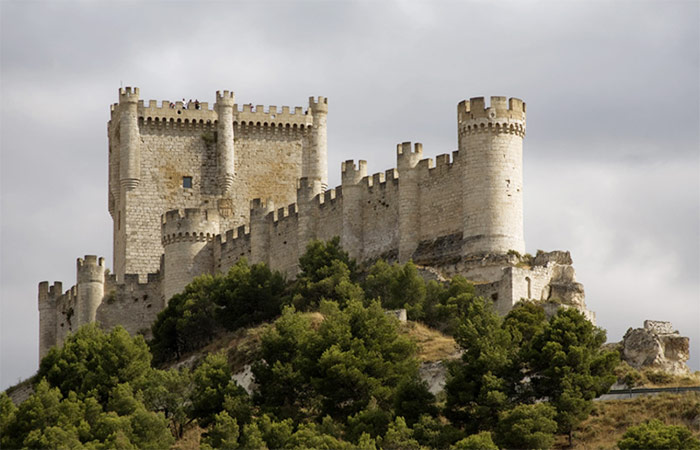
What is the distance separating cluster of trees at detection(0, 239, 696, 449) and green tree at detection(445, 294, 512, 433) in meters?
0.04

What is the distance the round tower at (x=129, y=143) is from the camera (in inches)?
3506

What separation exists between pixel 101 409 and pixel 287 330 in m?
6.55

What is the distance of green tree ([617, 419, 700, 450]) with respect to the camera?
2122 inches

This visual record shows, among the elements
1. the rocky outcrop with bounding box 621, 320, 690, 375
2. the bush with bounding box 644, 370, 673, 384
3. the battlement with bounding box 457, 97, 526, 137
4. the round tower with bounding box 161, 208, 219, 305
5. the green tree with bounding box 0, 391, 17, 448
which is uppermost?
the battlement with bounding box 457, 97, 526, 137

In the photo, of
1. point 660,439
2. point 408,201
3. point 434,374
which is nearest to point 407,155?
point 408,201

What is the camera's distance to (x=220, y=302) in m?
75.9

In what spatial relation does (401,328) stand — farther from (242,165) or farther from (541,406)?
(242,165)

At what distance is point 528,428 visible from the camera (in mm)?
57062

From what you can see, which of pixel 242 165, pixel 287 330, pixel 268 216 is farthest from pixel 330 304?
pixel 242 165

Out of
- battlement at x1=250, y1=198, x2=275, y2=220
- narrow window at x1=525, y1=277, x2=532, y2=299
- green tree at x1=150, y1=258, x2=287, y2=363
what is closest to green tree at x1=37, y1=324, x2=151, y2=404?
green tree at x1=150, y1=258, x2=287, y2=363

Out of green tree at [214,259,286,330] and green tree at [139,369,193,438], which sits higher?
green tree at [214,259,286,330]

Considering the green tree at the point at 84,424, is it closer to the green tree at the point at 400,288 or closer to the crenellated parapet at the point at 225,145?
the green tree at the point at 400,288

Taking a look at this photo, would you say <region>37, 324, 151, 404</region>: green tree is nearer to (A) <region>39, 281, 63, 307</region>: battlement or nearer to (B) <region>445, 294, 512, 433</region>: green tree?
(B) <region>445, 294, 512, 433</region>: green tree

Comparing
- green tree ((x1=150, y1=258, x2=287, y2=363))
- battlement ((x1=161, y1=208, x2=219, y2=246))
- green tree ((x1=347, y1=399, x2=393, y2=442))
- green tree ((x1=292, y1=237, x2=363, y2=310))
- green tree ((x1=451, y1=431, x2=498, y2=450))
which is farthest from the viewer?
battlement ((x1=161, y1=208, x2=219, y2=246))
